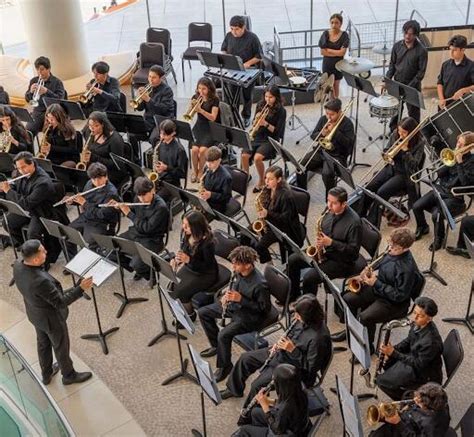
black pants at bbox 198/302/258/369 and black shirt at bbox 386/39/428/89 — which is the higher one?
black shirt at bbox 386/39/428/89

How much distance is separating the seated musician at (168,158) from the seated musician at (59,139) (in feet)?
4.04

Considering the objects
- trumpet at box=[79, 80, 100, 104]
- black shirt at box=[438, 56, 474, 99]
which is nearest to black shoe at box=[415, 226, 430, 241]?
black shirt at box=[438, 56, 474, 99]

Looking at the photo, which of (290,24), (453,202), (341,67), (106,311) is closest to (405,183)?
(453,202)

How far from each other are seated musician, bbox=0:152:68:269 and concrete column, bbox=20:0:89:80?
13.9ft

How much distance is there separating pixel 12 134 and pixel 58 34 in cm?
327

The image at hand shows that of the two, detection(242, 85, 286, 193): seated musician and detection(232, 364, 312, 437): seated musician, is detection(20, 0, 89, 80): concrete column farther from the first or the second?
detection(232, 364, 312, 437): seated musician

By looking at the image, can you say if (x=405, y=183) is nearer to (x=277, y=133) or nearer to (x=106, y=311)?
(x=277, y=133)

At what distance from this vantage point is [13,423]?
485 centimetres

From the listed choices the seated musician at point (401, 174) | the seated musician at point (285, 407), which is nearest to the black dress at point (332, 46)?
the seated musician at point (401, 174)

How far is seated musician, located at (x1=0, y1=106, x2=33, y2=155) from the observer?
8.28 meters

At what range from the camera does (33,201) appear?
7.24m

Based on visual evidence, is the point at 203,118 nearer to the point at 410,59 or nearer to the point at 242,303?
the point at 410,59

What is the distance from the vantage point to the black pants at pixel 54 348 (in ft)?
18.8

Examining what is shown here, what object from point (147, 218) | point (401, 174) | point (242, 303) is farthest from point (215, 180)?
point (401, 174)
